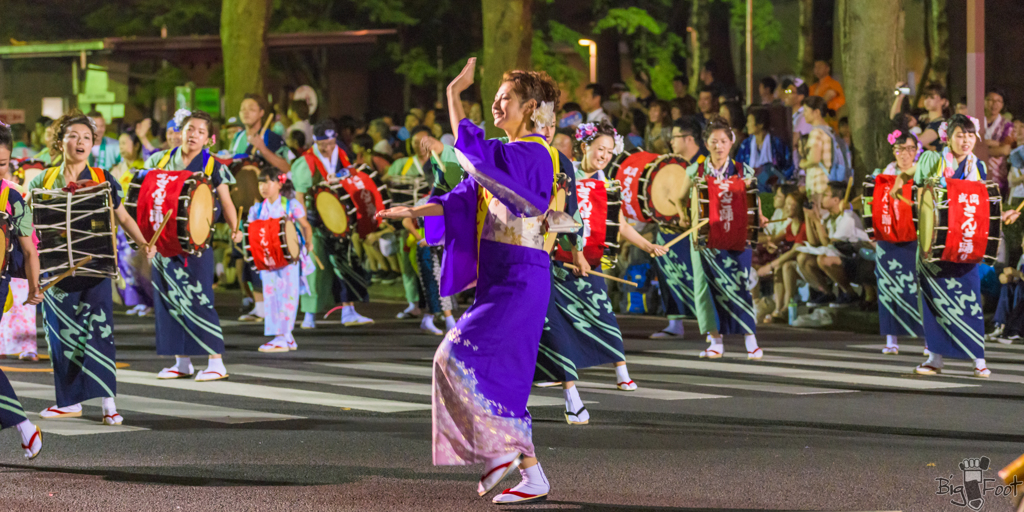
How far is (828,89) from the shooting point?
66.4 ft

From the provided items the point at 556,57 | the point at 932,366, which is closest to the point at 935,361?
the point at 932,366

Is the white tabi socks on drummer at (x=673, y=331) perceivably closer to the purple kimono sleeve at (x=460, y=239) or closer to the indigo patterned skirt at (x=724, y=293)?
the indigo patterned skirt at (x=724, y=293)

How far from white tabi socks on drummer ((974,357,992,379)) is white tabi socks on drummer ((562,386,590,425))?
3.77m

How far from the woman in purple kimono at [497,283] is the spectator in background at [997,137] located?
9.63 meters

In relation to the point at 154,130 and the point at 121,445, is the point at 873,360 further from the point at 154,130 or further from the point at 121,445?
the point at 154,130

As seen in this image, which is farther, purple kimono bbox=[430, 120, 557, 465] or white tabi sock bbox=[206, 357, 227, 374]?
white tabi sock bbox=[206, 357, 227, 374]

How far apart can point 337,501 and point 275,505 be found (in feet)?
0.90

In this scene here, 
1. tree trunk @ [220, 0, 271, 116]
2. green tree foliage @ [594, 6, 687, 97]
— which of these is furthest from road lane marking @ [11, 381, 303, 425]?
green tree foliage @ [594, 6, 687, 97]

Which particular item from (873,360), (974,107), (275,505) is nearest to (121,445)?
(275,505)

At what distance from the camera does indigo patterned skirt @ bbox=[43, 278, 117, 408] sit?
27.4 feet

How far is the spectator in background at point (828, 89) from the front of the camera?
2000 cm

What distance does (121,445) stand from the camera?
304 inches

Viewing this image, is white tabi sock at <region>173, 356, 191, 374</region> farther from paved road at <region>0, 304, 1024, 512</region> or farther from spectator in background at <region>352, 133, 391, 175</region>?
spectator in background at <region>352, 133, 391, 175</region>

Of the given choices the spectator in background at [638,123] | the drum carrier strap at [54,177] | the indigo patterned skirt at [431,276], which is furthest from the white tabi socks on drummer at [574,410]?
the spectator in background at [638,123]
